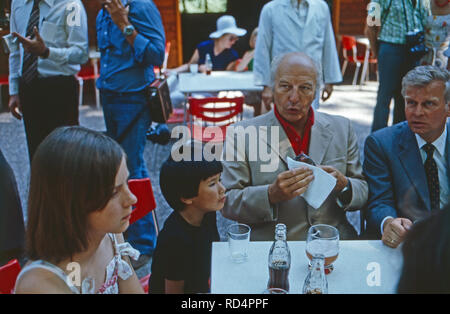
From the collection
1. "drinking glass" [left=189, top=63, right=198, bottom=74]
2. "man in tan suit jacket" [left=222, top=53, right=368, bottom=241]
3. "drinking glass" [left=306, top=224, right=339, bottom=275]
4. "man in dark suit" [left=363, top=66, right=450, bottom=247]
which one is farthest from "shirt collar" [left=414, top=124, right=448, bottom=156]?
"drinking glass" [left=189, top=63, right=198, bottom=74]

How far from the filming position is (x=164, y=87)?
126 inches

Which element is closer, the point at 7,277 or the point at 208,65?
the point at 7,277

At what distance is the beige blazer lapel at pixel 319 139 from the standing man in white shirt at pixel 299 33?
1595 millimetres

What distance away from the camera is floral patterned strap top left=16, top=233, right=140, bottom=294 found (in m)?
1.31

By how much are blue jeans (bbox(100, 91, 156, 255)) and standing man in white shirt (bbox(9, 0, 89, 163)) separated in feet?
1.17

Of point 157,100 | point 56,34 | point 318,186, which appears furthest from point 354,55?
point 318,186

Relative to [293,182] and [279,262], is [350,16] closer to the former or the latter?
[293,182]

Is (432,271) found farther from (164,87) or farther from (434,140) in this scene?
(164,87)

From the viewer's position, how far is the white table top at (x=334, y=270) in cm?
155

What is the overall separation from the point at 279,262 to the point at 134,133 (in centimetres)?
179

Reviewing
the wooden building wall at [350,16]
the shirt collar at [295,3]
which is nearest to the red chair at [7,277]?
the shirt collar at [295,3]

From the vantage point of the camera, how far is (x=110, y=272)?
1.55 metres

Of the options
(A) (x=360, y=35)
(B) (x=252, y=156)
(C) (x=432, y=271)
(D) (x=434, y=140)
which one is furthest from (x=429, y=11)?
(A) (x=360, y=35)

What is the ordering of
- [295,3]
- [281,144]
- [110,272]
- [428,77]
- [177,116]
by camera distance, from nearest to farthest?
[110,272], [428,77], [281,144], [295,3], [177,116]
